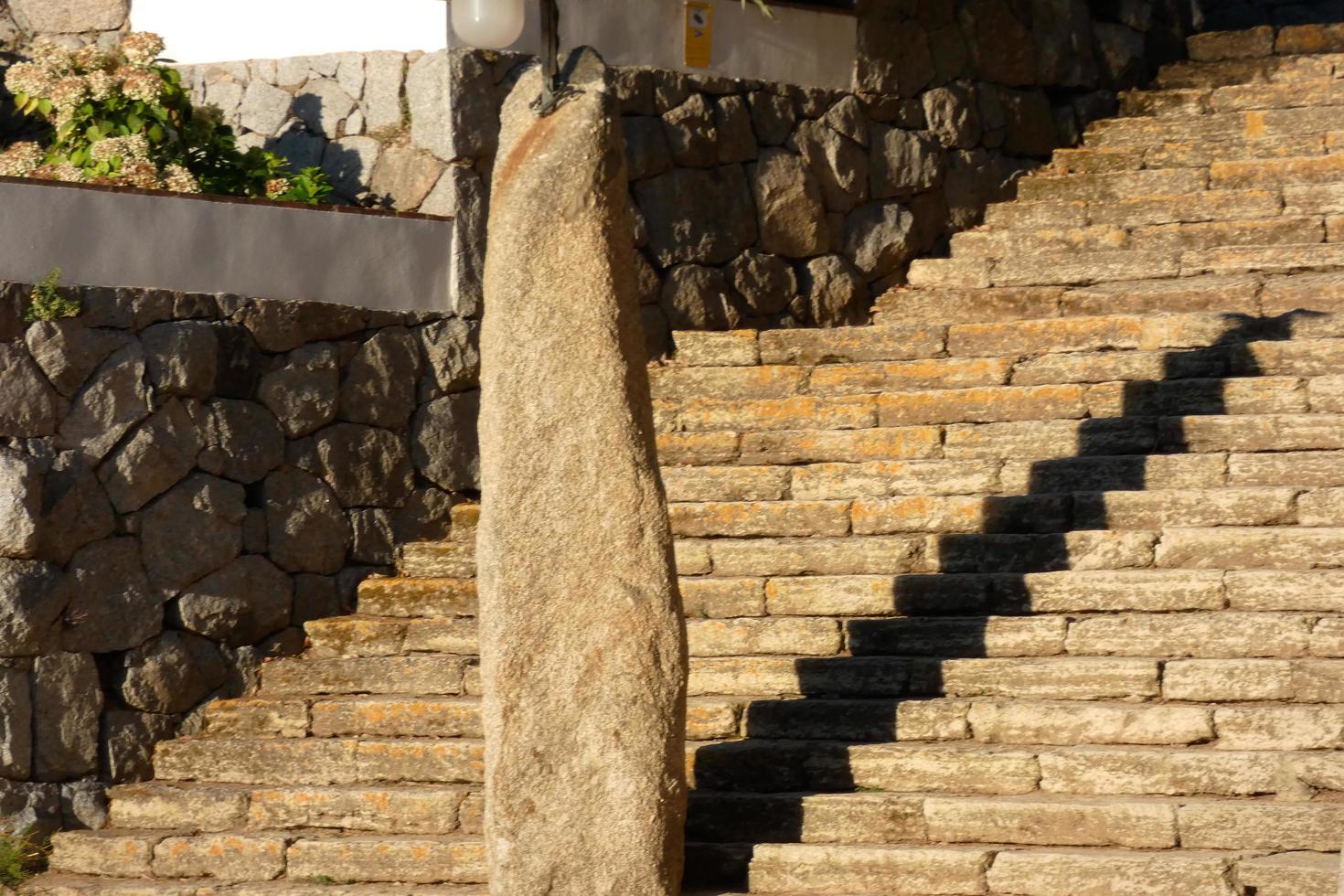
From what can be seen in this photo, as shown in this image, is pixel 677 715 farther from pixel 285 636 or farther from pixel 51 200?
pixel 51 200

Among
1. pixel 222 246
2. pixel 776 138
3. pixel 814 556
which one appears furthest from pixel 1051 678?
pixel 776 138

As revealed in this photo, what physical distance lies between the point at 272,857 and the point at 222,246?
2.27 meters

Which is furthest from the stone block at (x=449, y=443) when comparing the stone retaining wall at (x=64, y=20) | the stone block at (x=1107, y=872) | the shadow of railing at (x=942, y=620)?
the stone block at (x=1107, y=872)

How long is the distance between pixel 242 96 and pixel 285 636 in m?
2.40

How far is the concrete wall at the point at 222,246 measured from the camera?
251 inches

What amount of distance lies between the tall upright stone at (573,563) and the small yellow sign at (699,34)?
3527 millimetres

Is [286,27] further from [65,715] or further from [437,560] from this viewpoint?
[65,715]

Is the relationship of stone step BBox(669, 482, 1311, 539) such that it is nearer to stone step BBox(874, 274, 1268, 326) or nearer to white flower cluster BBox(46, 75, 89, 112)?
stone step BBox(874, 274, 1268, 326)

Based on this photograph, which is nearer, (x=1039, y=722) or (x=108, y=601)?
(x=1039, y=722)

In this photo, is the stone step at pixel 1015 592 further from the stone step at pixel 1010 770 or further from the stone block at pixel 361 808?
the stone step at pixel 1010 770

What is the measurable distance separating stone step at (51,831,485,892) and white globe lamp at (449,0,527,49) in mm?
2305

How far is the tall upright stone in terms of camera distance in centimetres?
468

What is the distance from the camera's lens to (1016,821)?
4980 millimetres

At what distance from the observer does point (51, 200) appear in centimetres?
641
